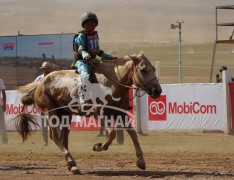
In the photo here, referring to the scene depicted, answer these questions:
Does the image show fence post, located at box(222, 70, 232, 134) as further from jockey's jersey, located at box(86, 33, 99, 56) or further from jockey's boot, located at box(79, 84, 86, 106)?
jockey's boot, located at box(79, 84, 86, 106)

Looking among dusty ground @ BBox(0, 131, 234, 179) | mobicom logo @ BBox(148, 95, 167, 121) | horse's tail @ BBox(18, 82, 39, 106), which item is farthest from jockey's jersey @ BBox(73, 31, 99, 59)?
mobicom logo @ BBox(148, 95, 167, 121)

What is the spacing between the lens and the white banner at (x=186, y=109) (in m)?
19.7

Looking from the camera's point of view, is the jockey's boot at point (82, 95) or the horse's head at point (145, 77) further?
the jockey's boot at point (82, 95)

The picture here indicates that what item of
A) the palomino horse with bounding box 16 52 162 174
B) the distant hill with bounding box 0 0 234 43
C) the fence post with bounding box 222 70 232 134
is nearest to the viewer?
the palomino horse with bounding box 16 52 162 174

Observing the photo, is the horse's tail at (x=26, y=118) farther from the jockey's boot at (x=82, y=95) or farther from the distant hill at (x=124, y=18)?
the distant hill at (x=124, y=18)

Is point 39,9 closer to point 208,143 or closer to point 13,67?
point 13,67

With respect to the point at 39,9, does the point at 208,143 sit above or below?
below

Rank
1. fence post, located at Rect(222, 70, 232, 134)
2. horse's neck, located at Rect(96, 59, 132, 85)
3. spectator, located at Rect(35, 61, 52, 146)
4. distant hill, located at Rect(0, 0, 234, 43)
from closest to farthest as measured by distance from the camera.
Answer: horse's neck, located at Rect(96, 59, 132, 85)
spectator, located at Rect(35, 61, 52, 146)
fence post, located at Rect(222, 70, 232, 134)
distant hill, located at Rect(0, 0, 234, 43)

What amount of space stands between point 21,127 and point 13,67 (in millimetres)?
17785

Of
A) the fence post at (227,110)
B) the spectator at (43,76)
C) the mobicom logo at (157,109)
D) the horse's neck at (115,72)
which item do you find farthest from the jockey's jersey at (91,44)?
the mobicom logo at (157,109)

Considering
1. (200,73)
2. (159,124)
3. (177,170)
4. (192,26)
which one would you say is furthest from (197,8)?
(177,170)

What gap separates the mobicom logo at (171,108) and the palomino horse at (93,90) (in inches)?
299

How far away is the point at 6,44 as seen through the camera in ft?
100

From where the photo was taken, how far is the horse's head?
36.7 feet
